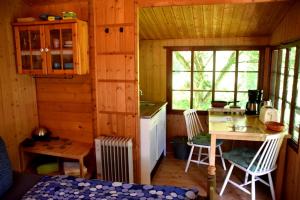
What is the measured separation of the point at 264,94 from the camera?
3.95 metres

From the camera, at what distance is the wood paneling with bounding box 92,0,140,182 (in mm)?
2834

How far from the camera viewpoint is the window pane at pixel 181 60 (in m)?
4.26

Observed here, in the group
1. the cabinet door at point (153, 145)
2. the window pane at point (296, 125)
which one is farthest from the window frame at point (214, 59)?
the window pane at point (296, 125)

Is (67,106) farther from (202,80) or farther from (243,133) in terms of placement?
(202,80)

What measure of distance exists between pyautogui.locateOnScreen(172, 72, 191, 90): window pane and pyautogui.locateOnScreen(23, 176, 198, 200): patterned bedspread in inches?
103

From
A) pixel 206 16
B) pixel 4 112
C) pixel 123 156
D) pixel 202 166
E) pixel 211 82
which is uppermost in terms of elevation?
pixel 206 16

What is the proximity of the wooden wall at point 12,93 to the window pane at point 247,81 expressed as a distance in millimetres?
3270

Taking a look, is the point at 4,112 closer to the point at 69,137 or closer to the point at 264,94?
the point at 69,137

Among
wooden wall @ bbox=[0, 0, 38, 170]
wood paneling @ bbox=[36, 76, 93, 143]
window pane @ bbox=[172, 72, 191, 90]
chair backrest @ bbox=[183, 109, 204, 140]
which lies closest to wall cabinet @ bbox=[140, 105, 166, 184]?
chair backrest @ bbox=[183, 109, 204, 140]

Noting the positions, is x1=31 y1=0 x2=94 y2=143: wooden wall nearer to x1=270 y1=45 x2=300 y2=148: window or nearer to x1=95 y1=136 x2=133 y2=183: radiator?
x1=95 y1=136 x2=133 y2=183: radiator

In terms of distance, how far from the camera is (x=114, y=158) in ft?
9.50

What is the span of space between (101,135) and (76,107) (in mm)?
499

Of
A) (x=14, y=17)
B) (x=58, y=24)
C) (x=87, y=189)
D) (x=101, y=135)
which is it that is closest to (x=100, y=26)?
(x=58, y=24)

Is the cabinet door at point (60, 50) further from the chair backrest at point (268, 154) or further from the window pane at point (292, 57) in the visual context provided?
the window pane at point (292, 57)
